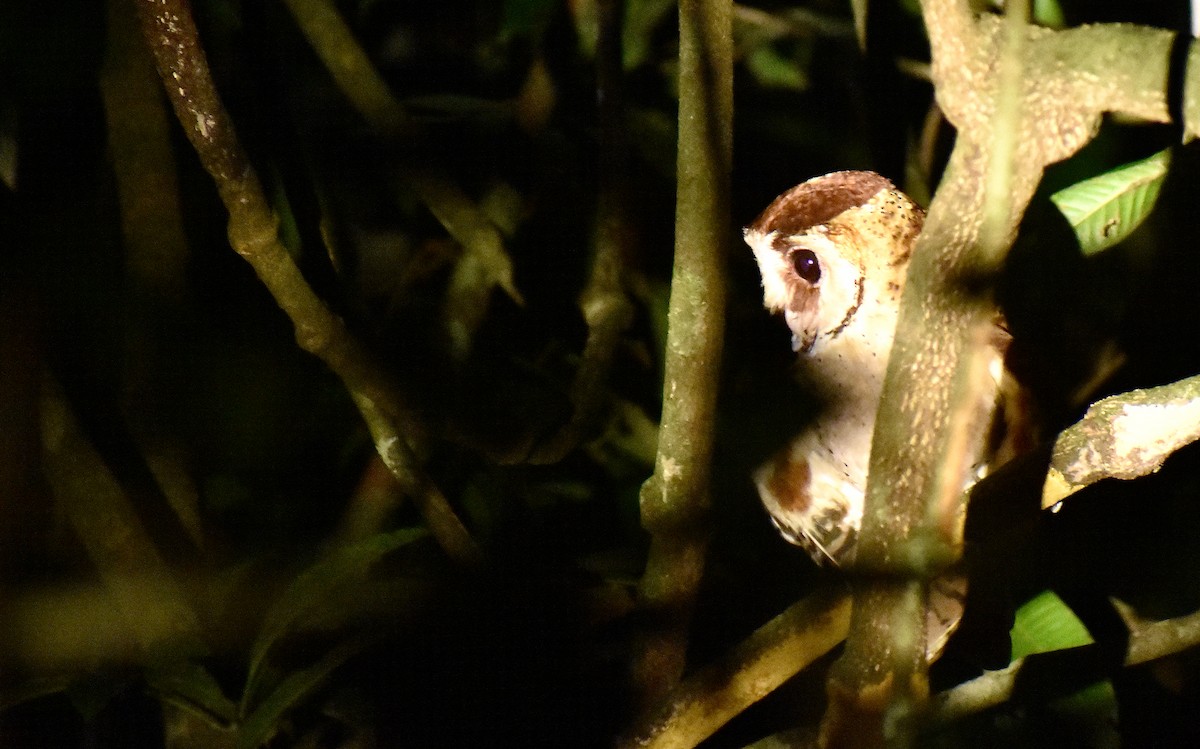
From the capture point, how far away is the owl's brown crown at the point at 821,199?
165cm

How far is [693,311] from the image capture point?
1.17 m

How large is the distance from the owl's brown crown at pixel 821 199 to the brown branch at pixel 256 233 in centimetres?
64

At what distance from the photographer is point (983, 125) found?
837mm

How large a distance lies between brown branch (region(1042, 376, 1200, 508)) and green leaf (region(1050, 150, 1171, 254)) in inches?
19.1

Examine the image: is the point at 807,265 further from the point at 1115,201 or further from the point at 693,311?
the point at 693,311

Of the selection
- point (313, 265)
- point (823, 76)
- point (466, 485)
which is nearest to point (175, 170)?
point (313, 265)

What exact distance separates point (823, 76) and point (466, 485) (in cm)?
114

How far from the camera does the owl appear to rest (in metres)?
1.60

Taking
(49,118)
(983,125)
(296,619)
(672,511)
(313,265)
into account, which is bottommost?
(296,619)

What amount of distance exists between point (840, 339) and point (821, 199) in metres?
0.22

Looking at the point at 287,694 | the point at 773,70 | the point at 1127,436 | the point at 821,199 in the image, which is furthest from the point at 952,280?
the point at 773,70

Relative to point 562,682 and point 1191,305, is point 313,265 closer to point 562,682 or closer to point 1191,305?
point 562,682

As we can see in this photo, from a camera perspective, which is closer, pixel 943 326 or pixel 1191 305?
pixel 943 326

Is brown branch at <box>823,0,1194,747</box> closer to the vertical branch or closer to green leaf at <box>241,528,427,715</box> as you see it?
the vertical branch
